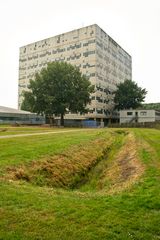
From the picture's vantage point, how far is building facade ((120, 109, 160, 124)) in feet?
351

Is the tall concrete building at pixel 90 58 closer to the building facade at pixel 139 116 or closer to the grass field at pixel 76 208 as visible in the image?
the building facade at pixel 139 116

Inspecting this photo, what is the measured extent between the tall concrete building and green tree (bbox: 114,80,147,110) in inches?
241

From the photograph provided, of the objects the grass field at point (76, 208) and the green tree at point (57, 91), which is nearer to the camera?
the grass field at point (76, 208)

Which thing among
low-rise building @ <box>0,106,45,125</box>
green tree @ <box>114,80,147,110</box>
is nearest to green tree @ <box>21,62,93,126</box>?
low-rise building @ <box>0,106,45,125</box>

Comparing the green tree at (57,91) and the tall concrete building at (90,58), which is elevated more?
the tall concrete building at (90,58)

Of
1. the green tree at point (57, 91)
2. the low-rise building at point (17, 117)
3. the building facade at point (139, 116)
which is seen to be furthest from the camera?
the building facade at point (139, 116)

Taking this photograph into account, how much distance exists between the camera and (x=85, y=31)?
4808 inches

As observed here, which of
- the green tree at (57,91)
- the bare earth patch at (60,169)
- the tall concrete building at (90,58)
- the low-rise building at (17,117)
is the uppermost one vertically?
the tall concrete building at (90,58)

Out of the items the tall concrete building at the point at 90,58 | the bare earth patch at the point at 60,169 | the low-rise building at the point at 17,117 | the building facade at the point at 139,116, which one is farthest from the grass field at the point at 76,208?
the tall concrete building at the point at 90,58

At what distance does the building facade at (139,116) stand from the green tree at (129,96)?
829 cm

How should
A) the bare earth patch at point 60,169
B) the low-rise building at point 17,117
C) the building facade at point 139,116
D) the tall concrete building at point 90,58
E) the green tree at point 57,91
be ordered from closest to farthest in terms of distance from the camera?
the bare earth patch at point 60,169, the green tree at point 57,91, the low-rise building at point 17,117, the building facade at point 139,116, the tall concrete building at point 90,58

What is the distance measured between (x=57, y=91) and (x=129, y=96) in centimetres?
4530

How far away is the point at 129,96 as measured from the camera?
388 ft

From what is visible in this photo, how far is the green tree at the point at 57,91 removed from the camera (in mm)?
79625
